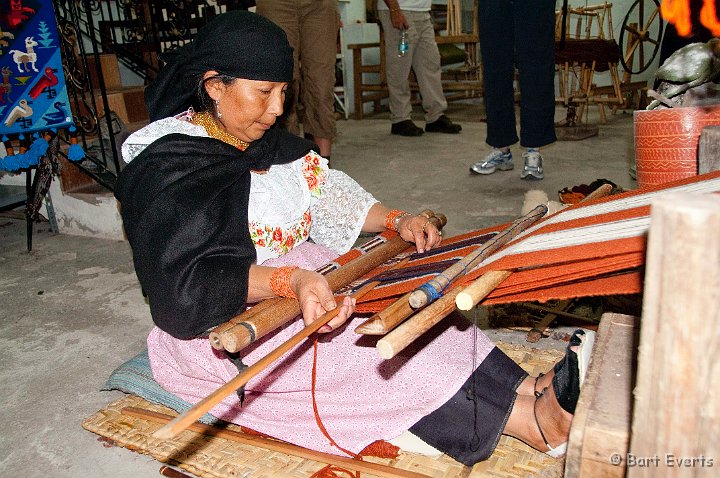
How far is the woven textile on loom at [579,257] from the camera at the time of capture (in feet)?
3.40

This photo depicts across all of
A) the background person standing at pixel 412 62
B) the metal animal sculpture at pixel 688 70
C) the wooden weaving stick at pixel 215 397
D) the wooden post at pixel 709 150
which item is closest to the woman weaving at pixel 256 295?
the wooden weaving stick at pixel 215 397

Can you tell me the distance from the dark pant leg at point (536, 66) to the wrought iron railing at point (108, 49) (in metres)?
2.43

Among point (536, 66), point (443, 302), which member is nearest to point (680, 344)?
point (443, 302)

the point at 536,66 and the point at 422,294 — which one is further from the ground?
the point at 536,66

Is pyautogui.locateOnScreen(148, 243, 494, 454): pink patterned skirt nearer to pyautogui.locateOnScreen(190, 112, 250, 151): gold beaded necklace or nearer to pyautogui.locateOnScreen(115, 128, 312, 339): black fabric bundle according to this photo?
pyautogui.locateOnScreen(115, 128, 312, 339): black fabric bundle

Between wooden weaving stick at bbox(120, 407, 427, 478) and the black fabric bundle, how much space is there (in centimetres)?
41

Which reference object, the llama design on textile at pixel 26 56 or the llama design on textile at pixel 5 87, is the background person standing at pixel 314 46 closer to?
the llama design on textile at pixel 26 56

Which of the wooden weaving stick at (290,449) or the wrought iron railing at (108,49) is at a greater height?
the wrought iron railing at (108,49)

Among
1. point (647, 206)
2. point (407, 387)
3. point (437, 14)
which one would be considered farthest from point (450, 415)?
point (437, 14)

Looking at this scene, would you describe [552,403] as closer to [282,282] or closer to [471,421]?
[471,421]

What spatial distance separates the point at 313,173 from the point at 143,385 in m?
0.92

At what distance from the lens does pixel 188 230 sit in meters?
1.47

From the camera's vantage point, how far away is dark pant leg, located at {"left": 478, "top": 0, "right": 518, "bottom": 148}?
4352mm

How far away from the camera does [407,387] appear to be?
1.54m
